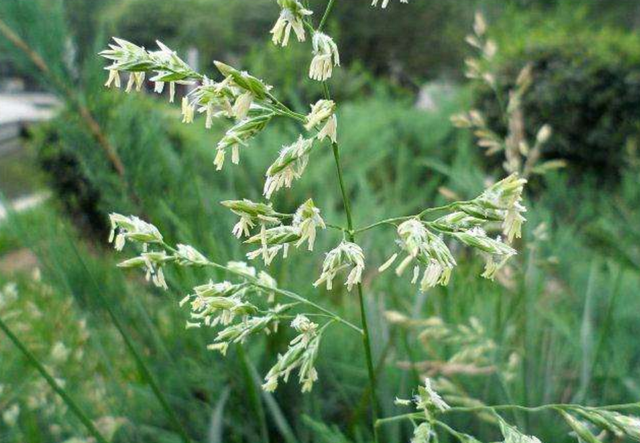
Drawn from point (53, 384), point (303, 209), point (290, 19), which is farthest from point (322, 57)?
point (53, 384)

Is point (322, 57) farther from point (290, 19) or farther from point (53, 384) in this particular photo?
point (53, 384)

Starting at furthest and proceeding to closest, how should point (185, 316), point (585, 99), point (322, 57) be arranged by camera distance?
point (585, 99)
point (185, 316)
point (322, 57)

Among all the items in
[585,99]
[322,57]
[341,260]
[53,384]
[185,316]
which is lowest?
[585,99]

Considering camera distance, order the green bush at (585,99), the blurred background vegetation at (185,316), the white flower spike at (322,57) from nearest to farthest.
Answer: the white flower spike at (322,57) → the blurred background vegetation at (185,316) → the green bush at (585,99)

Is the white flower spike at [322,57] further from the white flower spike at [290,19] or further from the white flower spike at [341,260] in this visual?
the white flower spike at [341,260]

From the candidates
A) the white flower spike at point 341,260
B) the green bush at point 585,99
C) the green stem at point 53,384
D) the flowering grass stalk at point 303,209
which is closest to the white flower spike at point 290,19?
the flowering grass stalk at point 303,209

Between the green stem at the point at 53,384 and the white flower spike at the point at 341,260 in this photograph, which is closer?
the white flower spike at the point at 341,260

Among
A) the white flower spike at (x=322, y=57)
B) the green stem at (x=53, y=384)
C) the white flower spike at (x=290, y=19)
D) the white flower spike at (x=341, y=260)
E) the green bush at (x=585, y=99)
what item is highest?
the white flower spike at (x=290, y=19)

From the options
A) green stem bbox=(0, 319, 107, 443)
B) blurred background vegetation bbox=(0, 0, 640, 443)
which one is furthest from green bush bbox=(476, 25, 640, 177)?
green stem bbox=(0, 319, 107, 443)

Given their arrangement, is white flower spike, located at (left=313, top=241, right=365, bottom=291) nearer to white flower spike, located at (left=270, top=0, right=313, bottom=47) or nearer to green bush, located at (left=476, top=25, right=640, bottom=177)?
white flower spike, located at (left=270, top=0, right=313, bottom=47)
